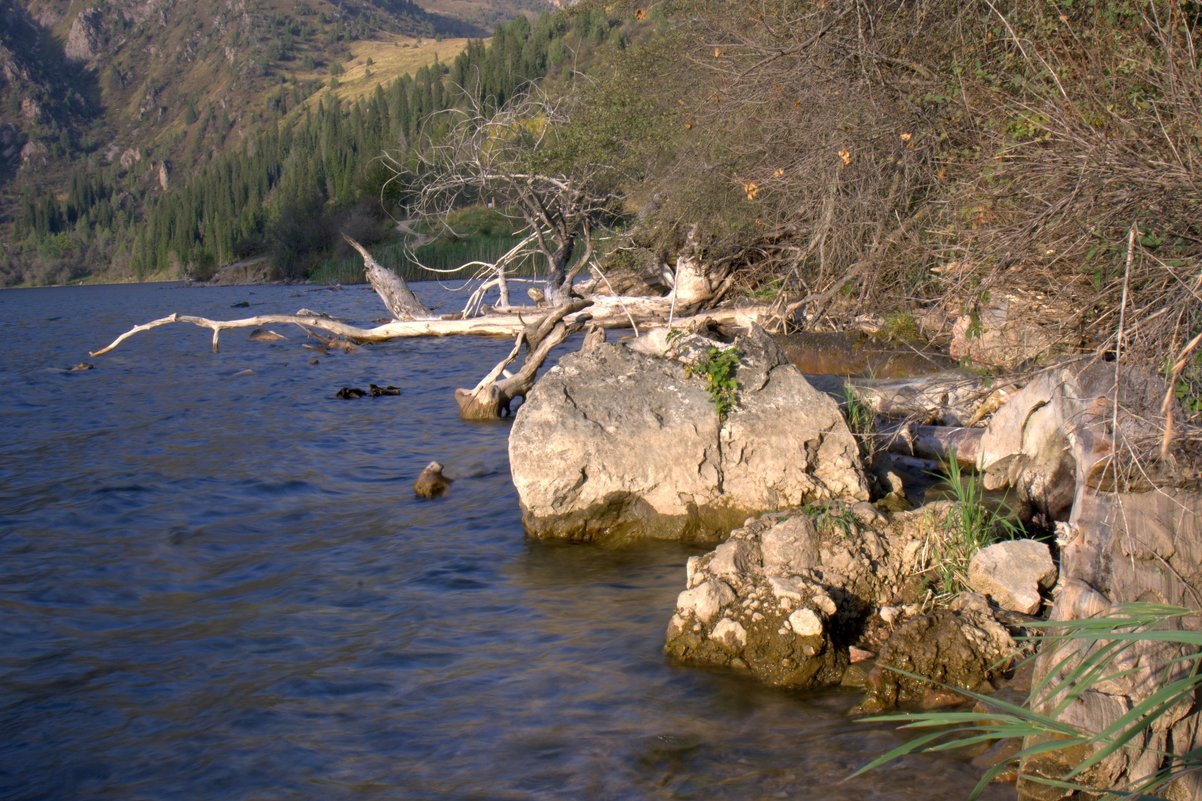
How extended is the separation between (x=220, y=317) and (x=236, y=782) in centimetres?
3820

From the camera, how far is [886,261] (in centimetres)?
1256

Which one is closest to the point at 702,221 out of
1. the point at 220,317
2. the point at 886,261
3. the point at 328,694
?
the point at 886,261

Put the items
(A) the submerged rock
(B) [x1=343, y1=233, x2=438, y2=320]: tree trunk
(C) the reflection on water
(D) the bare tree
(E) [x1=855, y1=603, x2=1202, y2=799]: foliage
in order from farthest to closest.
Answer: (D) the bare tree → (B) [x1=343, y1=233, x2=438, y2=320]: tree trunk → (A) the submerged rock → (C) the reflection on water → (E) [x1=855, y1=603, x2=1202, y2=799]: foliage

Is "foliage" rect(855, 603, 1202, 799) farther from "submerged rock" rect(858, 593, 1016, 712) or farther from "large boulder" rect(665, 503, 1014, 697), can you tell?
"large boulder" rect(665, 503, 1014, 697)

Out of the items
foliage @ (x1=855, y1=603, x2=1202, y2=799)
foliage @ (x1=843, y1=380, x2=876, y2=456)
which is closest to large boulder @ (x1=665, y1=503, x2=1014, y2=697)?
foliage @ (x1=855, y1=603, x2=1202, y2=799)

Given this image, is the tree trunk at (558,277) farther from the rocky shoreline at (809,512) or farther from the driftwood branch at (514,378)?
the rocky shoreline at (809,512)

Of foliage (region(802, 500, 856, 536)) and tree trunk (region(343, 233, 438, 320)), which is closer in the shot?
foliage (region(802, 500, 856, 536))

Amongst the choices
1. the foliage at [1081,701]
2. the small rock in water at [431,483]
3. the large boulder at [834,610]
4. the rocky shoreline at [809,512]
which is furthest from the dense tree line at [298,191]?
the foliage at [1081,701]

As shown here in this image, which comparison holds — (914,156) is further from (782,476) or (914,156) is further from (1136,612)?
(1136,612)

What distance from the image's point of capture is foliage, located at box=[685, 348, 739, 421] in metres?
7.93

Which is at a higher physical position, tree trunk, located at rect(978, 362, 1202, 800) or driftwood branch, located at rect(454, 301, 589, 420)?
tree trunk, located at rect(978, 362, 1202, 800)

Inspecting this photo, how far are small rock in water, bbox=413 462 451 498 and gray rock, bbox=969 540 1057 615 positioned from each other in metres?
5.56

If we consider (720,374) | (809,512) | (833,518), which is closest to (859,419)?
(720,374)

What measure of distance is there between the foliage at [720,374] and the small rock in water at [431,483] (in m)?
2.97
